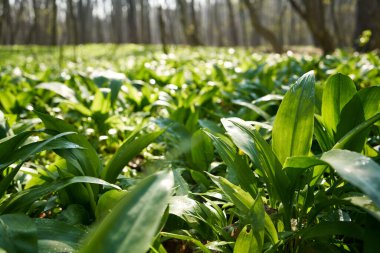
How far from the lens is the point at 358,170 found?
2.52 feet

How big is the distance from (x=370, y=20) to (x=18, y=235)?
32.0 feet

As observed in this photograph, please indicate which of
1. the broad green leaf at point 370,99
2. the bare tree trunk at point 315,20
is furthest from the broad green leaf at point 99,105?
the bare tree trunk at point 315,20

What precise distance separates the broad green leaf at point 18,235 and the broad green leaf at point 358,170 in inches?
24.9

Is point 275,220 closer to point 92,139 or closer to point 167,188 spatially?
point 167,188

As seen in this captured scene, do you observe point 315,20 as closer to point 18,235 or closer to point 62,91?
point 62,91

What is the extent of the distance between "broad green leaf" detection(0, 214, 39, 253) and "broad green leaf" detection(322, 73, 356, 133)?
0.96 meters

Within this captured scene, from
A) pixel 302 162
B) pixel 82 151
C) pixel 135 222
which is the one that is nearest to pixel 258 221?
pixel 302 162

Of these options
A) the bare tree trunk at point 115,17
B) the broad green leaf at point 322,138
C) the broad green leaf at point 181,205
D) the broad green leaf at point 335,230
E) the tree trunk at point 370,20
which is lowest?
the broad green leaf at point 335,230

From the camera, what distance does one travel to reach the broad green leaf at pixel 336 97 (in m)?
1.36

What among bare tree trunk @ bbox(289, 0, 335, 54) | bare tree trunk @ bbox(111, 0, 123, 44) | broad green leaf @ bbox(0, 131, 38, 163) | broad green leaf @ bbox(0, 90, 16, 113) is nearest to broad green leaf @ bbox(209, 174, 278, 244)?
broad green leaf @ bbox(0, 131, 38, 163)

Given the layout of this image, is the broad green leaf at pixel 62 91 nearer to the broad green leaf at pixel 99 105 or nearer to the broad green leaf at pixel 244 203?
the broad green leaf at pixel 99 105

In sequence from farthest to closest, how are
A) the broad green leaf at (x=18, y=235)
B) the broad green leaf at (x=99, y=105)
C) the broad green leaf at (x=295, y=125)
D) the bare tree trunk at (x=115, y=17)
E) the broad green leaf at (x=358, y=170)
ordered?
1. the bare tree trunk at (x=115, y=17)
2. the broad green leaf at (x=99, y=105)
3. the broad green leaf at (x=295, y=125)
4. the broad green leaf at (x=18, y=235)
5. the broad green leaf at (x=358, y=170)

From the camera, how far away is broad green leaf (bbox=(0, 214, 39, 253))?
2.79 ft

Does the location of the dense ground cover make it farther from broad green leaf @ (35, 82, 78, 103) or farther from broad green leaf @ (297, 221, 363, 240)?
broad green leaf @ (35, 82, 78, 103)
